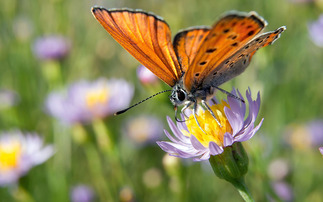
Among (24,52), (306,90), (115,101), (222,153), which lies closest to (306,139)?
(306,90)

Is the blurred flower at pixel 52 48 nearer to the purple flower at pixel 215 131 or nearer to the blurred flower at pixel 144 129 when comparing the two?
the blurred flower at pixel 144 129

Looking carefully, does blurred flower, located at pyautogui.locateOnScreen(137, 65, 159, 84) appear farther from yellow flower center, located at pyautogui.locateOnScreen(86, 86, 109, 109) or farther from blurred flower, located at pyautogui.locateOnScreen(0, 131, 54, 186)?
blurred flower, located at pyautogui.locateOnScreen(0, 131, 54, 186)

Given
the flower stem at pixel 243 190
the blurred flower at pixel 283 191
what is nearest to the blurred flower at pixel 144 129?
the blurred flower at pixel 283 191

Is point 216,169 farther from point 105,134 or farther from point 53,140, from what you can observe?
point 53,140

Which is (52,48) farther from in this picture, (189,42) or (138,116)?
(189,42)

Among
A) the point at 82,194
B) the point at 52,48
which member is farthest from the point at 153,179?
the point at 52,48

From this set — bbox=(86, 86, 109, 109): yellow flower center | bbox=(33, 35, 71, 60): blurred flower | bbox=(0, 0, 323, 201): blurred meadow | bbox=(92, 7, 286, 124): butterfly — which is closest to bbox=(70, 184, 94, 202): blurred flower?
bbox=(0, 0, 323, 201): blurred meadow
